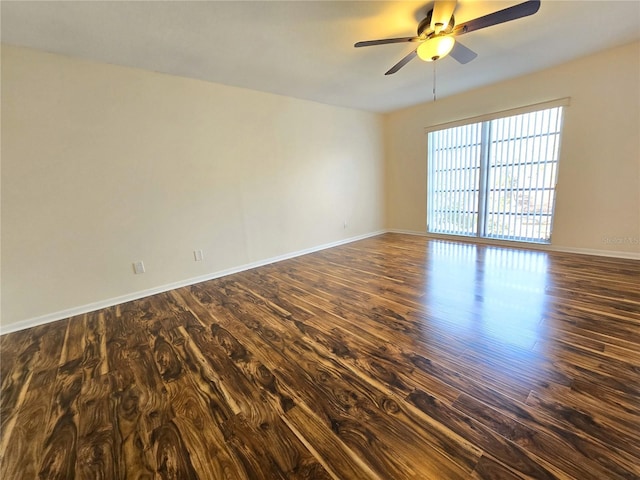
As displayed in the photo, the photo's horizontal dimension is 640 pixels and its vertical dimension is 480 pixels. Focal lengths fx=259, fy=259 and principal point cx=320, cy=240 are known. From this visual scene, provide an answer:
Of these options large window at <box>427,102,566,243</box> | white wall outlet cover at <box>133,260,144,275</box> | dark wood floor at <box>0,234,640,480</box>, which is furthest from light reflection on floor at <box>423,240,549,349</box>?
white wall outlet cover at <box>133,260,144,275</box>

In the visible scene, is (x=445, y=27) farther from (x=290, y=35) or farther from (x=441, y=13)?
(x=290, y=35)

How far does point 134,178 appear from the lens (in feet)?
9.34

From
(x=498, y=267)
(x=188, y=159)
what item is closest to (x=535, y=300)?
(x=498, y=267)

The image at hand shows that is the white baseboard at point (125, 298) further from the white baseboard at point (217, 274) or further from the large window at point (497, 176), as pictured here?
the large window at point (497, 176)

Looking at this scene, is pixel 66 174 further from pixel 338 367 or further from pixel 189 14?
pixel 338 367

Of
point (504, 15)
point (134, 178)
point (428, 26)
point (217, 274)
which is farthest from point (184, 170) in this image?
point (504, 15)

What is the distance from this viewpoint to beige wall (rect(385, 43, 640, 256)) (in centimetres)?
302

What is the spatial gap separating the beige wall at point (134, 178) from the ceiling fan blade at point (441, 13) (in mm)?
2419

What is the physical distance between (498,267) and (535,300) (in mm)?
934

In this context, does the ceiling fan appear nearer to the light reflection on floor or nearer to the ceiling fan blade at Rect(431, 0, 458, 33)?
the ceiling fan blade at Rect(431, 0, 458, 33)

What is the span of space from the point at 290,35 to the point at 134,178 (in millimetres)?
2185

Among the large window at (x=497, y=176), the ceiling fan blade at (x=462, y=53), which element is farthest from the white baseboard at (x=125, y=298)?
the ceiling fan blade at (x=462, y=53)

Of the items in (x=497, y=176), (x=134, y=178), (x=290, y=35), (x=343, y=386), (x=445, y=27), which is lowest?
(x=343, y=386)

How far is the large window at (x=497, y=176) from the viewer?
3656 mm
